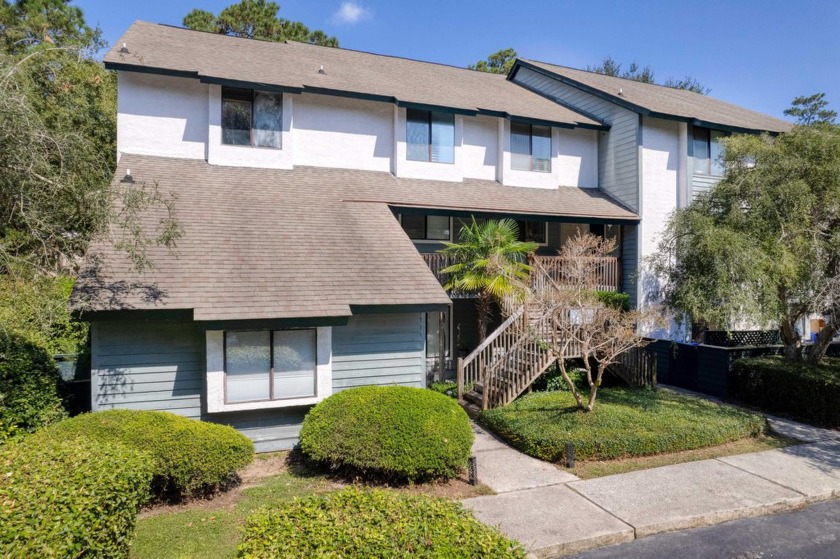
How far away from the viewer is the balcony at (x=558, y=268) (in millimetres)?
13055

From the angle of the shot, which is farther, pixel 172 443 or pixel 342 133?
pixel 342 133

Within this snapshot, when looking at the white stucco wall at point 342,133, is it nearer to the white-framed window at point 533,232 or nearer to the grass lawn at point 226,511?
the white-framed window at point 533,232

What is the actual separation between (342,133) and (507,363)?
7956 millimetres

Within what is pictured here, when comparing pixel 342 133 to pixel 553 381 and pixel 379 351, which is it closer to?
pixel 379 351

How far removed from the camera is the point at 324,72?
1491cm

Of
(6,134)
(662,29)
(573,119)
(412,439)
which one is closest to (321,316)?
(412,439)

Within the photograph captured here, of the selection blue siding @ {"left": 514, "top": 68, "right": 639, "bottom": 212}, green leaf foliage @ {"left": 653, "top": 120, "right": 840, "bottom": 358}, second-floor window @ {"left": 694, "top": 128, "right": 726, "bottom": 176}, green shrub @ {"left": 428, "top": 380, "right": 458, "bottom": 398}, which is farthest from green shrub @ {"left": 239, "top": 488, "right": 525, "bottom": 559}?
second-floor window @ {"left": 694, "top": 128, "right": 726, "bottom": 176}

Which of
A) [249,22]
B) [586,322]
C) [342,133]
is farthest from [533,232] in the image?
[249,22]

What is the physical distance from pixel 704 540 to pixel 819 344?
8.95 metres

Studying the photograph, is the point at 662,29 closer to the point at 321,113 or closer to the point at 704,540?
the point at 321,113

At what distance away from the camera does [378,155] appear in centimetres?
1463

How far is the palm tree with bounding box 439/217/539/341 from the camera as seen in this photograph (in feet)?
39.0

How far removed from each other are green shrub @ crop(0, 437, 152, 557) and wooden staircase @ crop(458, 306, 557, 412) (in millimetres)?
7484

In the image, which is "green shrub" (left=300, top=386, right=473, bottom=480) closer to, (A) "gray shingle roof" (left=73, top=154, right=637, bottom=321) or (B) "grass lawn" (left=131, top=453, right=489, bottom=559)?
(B) "grass lawn" (left=131, top=453, right=489, bottom=559)
